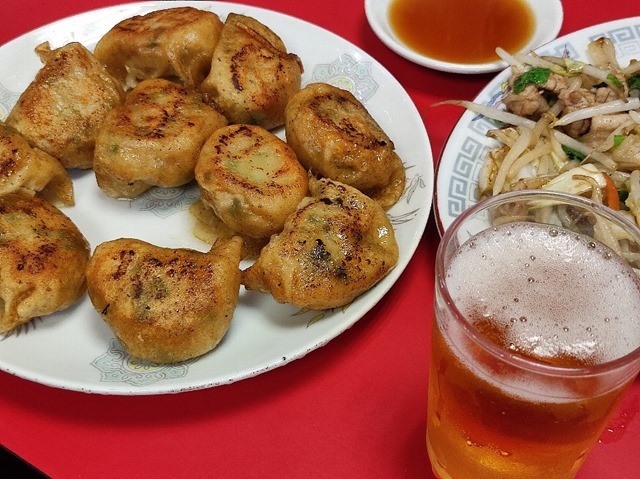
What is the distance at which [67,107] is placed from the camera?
1812 millimetres

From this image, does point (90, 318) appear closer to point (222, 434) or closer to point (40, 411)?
point (40, 411)

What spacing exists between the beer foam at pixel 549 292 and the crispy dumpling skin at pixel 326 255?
1.59ft

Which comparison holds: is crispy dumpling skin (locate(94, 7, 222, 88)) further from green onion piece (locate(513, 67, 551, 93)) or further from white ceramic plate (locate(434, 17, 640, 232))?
green onion piece (locate(513, 67, 551, 93))

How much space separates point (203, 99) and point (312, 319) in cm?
80

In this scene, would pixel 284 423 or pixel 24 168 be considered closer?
pixel 284 423

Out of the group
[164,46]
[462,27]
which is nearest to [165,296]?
[164,46]

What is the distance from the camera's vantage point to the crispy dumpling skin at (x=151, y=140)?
1673mm

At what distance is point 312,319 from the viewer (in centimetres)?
145

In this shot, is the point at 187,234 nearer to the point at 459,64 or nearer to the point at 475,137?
the point at 475,137

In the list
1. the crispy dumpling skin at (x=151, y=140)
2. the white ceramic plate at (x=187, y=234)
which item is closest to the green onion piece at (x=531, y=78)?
the white ceramic plate at (x=187, y=234)

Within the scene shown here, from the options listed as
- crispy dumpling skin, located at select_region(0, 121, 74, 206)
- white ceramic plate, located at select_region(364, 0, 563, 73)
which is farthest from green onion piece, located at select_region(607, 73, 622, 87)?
crispy dumpling skin, located at select_region(0, 121, 74, 206)

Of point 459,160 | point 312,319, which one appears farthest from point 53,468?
point 459,160

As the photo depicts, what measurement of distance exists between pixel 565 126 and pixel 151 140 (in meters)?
1.20

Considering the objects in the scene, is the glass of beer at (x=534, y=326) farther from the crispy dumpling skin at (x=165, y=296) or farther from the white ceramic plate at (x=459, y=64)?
the white ceramic plate at (x=459, y=64)
